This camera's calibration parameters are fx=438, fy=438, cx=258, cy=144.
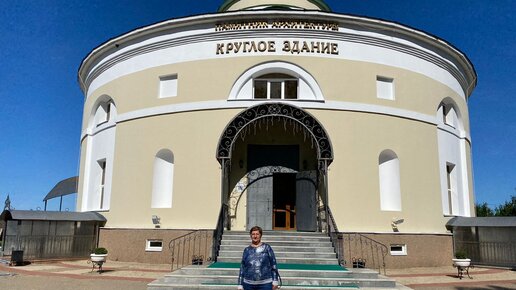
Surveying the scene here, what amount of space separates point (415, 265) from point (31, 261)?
13.7 meters

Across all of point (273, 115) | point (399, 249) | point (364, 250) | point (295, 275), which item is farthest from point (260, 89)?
point (295, 275)

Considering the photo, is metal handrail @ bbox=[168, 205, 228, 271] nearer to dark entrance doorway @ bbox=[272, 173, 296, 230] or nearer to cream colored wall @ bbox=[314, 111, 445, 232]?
dark entrance doorway @ bbox=[272, 173, 296, 230]

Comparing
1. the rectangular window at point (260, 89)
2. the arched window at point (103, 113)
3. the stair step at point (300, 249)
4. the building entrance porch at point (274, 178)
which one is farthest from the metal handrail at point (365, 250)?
the arched window at point (103, 113)

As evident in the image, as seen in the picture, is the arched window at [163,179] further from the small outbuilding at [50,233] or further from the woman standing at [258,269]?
the woman standing at [258,269]

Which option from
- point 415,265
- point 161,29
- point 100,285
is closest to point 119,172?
point 161,29

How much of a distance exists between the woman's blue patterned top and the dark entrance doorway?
9.98 meters

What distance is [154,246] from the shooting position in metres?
15.5

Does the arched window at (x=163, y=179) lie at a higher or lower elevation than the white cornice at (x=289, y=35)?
lower

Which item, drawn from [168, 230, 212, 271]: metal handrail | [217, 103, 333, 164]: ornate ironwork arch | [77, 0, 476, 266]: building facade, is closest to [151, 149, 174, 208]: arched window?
[77, 0, 476, 266]: building facade

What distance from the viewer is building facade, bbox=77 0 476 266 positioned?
50.6 ft

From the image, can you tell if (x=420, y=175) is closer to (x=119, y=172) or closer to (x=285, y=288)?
(x=285, y=288)

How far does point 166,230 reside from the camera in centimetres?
1532

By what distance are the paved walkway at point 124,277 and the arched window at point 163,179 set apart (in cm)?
246

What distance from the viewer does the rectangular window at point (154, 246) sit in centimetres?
1534
